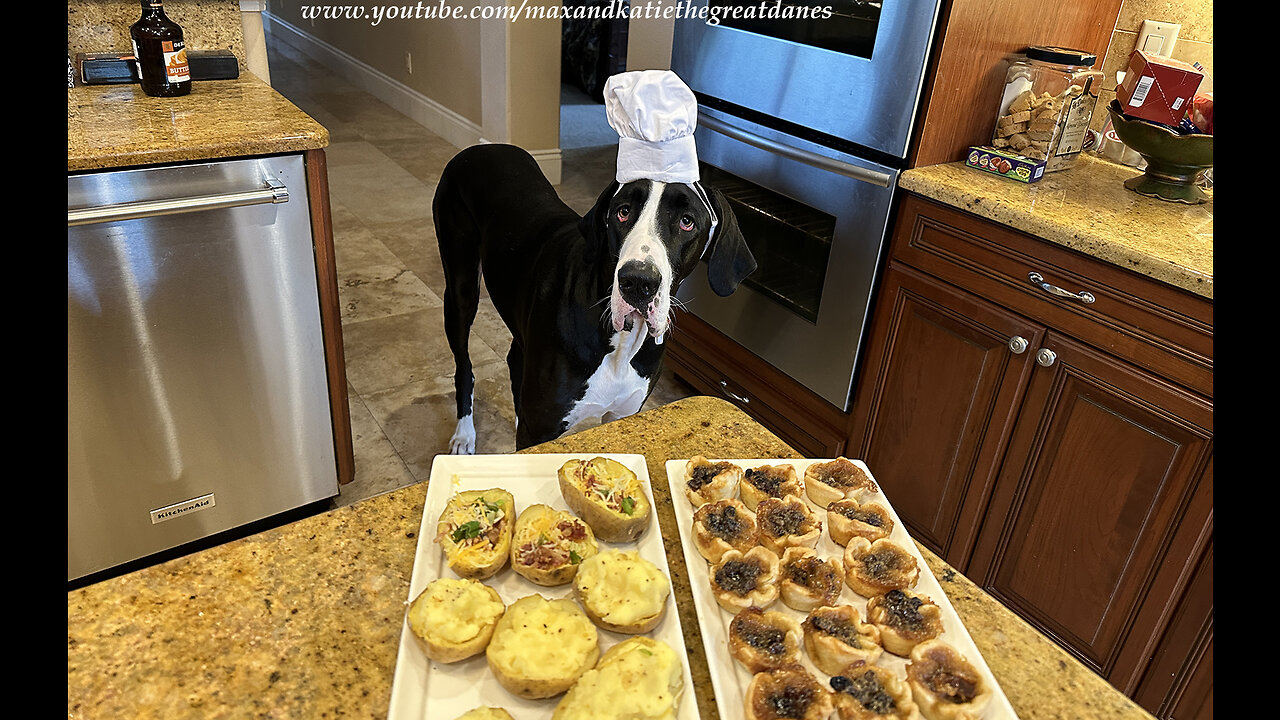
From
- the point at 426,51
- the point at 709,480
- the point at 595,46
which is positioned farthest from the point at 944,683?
the point at 595,46

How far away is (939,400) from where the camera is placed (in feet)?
6.44

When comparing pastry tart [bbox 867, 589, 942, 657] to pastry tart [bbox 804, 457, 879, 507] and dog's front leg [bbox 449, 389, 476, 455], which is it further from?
dog's front leg [bbox 449, 389, 476, 455]

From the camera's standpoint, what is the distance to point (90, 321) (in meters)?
1.57

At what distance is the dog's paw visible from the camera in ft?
8.04

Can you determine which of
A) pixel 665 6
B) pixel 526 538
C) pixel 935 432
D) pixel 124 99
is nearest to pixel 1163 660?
pixel 935 432

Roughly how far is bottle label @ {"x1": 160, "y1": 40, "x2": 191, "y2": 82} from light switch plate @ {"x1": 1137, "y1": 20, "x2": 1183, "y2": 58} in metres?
2.40

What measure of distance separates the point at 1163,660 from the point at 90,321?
229cm

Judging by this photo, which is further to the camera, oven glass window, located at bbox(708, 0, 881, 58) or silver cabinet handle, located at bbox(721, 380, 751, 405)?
silver cabinet handle, located at bbox(721, 380, 751, 405)

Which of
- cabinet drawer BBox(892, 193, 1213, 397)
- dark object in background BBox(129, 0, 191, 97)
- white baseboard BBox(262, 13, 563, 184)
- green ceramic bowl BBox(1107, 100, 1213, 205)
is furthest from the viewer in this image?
white baseboard BBox(262, 13, 563, 184)

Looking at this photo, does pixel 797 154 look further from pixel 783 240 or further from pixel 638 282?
pixel 638 282

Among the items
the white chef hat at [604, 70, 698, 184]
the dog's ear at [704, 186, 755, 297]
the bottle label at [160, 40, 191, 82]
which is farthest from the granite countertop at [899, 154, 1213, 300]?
the bottle label at [160, 40, 191, 82]

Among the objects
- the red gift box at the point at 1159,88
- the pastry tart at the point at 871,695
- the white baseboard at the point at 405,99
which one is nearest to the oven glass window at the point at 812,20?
the red gift box at the point at 1159,88

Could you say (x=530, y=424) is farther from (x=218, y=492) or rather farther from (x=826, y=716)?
(x=826, y=716)

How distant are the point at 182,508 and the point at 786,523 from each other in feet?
5.45
